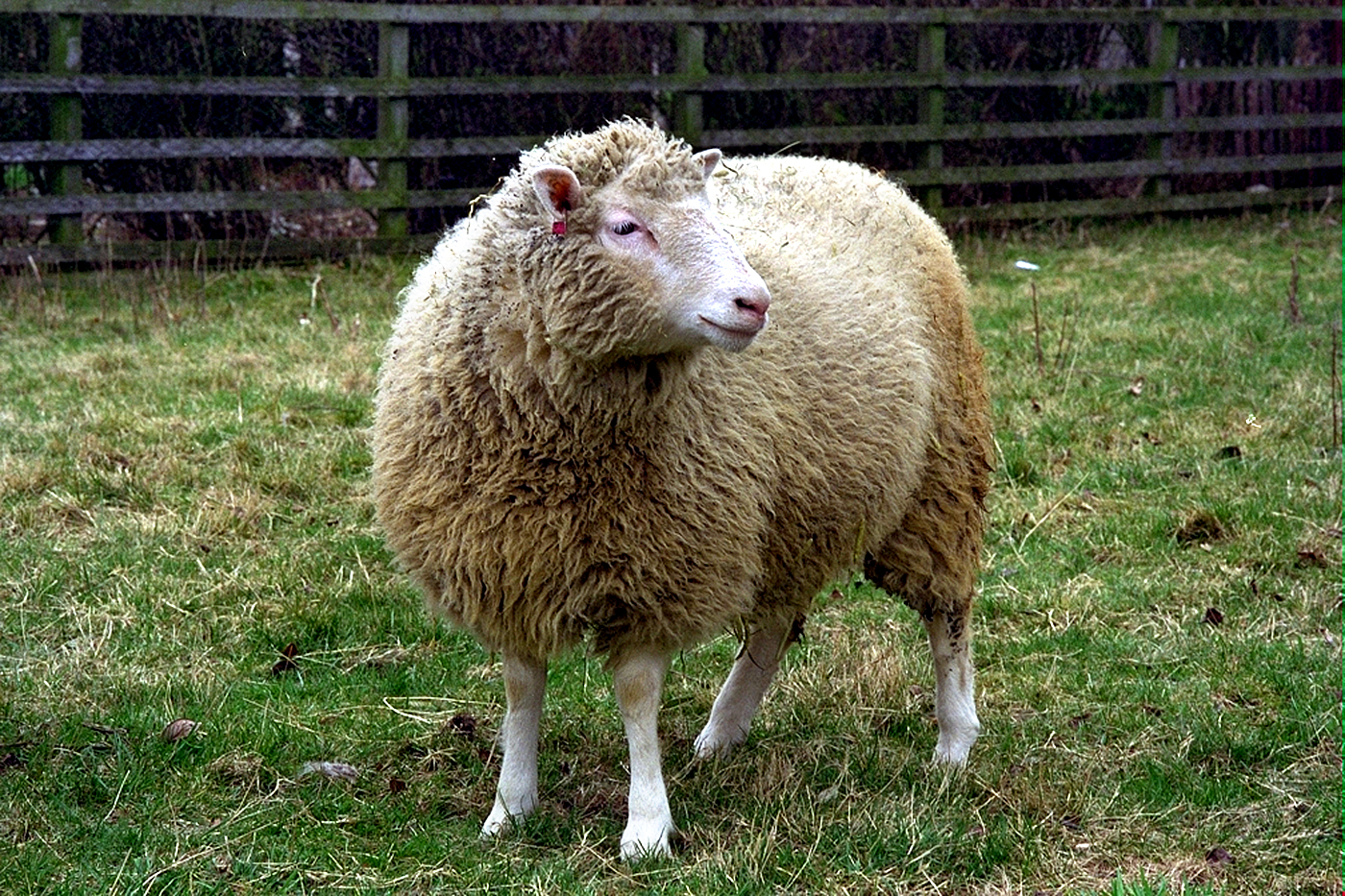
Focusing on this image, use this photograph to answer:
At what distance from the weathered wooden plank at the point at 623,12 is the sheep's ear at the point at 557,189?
20.7 ft

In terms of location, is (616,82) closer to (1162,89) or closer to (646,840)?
(1162,89)

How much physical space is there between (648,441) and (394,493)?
0.58 m

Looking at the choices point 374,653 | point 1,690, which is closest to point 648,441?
point 374,653

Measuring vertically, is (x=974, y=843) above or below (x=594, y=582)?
below

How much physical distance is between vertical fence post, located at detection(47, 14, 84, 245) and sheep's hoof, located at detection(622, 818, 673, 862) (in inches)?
262

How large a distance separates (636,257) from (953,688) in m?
1.54

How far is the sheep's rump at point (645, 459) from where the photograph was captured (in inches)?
129

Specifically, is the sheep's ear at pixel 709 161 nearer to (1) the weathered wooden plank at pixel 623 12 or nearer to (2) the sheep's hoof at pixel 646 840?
(2) the sheep's hoof at pixel 646 840

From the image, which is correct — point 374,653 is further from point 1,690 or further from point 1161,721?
point 1161,721

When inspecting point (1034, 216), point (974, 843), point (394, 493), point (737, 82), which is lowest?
point (974, 843)

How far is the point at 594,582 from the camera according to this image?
10.8 feet

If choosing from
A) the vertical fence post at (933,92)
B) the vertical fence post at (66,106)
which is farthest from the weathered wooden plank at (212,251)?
the vertical fence post at (933,92)

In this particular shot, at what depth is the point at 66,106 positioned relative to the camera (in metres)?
8.71

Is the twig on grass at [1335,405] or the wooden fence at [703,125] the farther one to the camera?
the wooden fence at [703,125]
